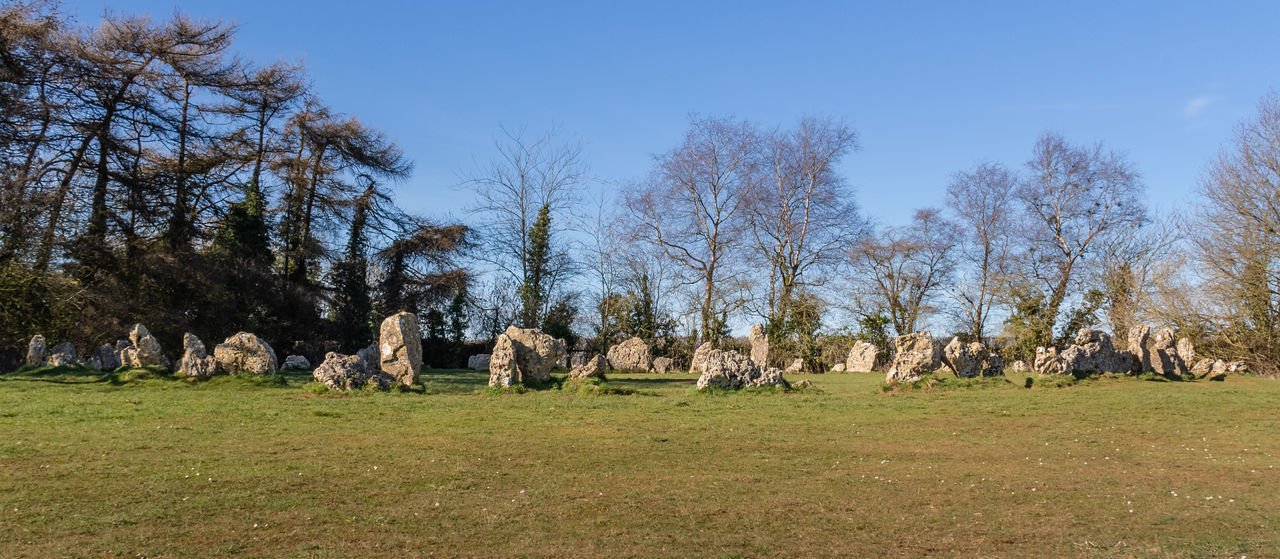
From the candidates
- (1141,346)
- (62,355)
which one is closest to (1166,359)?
(1141,346)

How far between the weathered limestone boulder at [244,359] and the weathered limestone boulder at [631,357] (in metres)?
11.3

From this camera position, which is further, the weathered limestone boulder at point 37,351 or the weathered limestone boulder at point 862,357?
the weathered limestone boulder at point 862,357

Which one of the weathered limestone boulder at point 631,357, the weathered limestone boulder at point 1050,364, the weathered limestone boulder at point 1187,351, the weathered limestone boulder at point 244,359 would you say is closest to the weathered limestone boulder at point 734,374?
the weathered limestone boulder at point 1050,364

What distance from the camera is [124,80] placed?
89.0 ft

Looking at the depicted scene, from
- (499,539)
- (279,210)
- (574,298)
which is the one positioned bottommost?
(499,539)

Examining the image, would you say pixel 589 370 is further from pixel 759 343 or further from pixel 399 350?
pixel 759 343

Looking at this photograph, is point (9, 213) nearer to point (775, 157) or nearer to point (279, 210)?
point (279, 210)

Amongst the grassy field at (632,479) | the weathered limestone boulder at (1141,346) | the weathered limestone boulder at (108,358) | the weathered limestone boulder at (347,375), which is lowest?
the grassy field at (632,479)

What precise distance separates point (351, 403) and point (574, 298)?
20.6 meters

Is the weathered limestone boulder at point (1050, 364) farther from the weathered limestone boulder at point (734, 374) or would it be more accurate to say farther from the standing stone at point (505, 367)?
the standing stone at point (505, 367)

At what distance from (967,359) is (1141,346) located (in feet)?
15.2

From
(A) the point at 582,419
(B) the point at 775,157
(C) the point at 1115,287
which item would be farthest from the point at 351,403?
(C) the point at 1115,287

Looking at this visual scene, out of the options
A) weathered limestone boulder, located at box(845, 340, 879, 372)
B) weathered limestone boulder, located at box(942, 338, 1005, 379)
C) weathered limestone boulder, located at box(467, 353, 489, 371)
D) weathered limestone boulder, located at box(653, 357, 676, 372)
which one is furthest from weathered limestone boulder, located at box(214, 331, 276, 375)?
weathered limestone boulder, located at box(845, 340, 879, 372)

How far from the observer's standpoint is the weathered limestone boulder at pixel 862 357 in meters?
27.2
